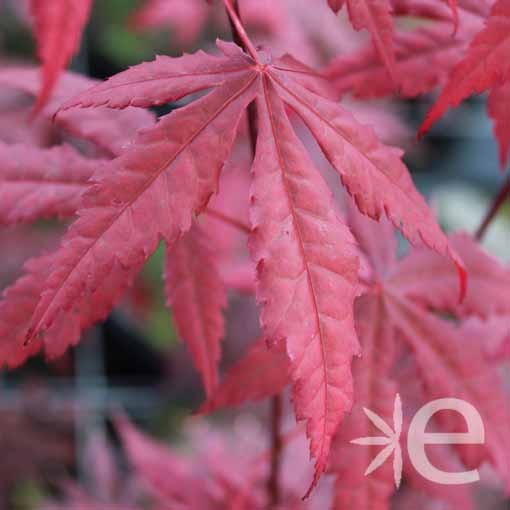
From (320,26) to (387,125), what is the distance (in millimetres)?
293

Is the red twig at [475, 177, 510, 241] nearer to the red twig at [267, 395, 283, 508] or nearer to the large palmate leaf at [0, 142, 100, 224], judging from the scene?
the red twig at [267, 395, 283, 508]

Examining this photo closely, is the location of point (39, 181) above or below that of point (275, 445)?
above

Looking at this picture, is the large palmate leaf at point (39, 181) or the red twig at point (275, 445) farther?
the red twig at point (275, 445)

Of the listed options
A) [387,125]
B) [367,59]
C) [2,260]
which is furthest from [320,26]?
[367,59]

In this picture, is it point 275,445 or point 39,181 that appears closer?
point 39,181

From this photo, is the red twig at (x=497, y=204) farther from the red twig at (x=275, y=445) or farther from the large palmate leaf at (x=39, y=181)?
the large palmate leaf at (x=39, y=181)

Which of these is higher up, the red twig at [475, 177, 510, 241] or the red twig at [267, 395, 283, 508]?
the red twig at [475, 177, 510, 241]

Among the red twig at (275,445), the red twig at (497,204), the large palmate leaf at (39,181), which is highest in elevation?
the large palmate leaf at (39,181)

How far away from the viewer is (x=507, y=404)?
70 cm

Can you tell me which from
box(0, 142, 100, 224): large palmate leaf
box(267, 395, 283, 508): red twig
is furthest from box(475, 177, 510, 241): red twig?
box(0, 142, 100, 224): large palmate leaf

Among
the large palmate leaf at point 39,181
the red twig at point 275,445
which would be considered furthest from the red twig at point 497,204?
the large palmate leaf at point 39,181

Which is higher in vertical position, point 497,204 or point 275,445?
point 497,204

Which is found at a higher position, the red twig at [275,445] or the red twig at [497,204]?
the red twig at [497,204]

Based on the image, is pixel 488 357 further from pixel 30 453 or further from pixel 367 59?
pixel 30 453
